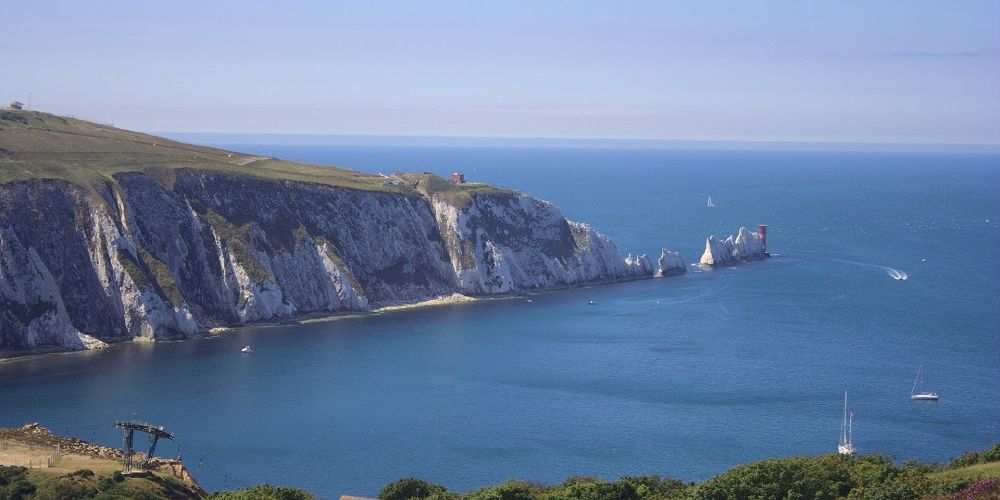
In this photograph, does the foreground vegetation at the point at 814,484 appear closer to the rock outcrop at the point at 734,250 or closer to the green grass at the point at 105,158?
the green grass at the point at 105,158

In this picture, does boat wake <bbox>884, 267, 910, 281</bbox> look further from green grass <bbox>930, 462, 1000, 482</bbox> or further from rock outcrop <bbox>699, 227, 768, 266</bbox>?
green grass <bbox>930, 462, 1000, 482</bbox>

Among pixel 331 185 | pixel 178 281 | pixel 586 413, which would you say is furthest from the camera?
pixel 331 185

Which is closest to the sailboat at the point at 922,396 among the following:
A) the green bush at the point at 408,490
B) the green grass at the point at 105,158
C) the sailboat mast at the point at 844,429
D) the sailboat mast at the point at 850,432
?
the sailboat mast at the point at 844,429

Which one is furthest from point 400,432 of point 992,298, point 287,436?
point 992,298

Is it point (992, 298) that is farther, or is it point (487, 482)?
point (992, 298)

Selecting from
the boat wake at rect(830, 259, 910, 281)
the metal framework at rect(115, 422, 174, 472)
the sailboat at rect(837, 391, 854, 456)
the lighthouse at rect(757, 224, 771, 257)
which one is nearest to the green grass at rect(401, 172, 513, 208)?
the lighthouse at rect(757, 224, 771, 257)

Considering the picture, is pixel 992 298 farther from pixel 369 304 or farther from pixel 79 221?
pixel 79 221
